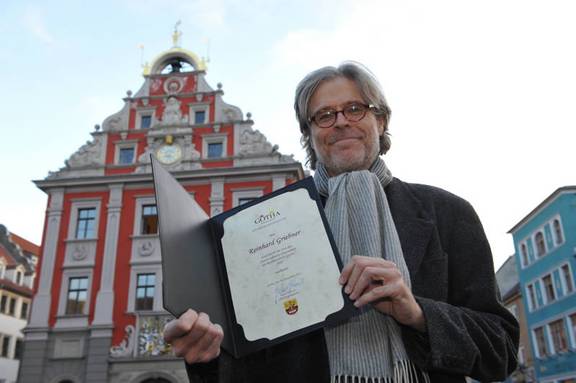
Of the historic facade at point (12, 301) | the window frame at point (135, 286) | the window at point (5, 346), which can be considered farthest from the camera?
the historic facade at point (12, 301)

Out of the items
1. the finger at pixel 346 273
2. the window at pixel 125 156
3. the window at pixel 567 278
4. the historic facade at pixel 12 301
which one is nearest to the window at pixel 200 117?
the window at pixel 125 156

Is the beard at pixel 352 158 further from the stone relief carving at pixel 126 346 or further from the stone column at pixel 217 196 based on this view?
the stone column at pixel 217 196

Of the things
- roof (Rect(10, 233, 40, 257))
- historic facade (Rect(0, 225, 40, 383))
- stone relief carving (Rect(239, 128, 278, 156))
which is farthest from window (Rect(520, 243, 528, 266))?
roof (Rect(10, 233, 40, 257))

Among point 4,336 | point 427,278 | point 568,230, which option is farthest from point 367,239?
point 4,336

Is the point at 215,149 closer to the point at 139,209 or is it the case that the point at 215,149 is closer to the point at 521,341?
the point at 139,209

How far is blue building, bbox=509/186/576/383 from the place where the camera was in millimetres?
22438

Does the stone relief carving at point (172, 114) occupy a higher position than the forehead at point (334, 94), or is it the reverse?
the stone relief carving at point (172, 114)

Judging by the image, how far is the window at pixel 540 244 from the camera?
25.5 metres

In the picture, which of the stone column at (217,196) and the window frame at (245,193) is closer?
the stone column at (217,196)

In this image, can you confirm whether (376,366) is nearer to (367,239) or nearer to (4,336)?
(367,239)

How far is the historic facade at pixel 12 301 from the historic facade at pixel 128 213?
11.8m

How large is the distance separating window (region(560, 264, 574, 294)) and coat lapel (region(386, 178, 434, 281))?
77.3 ft

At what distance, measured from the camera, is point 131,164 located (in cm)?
2105

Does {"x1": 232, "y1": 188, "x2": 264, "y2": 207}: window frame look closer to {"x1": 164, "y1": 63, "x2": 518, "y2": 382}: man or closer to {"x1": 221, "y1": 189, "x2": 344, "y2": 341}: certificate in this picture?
{"x1": 164, "y1": 63, "x2": 518, "y2": 382}: man
